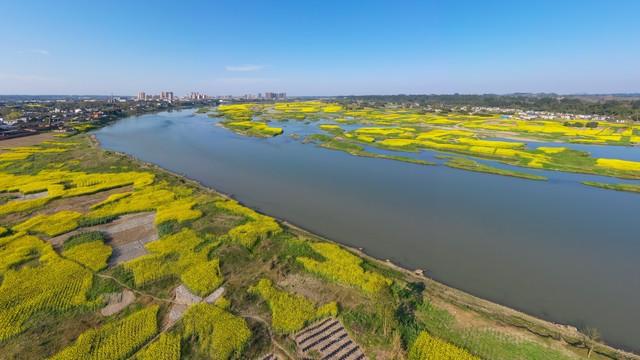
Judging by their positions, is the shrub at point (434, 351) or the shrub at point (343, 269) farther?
the shrub at point (343, 269)

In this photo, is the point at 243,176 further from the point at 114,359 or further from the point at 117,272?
the point at 114,359

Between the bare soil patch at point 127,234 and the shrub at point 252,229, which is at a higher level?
the shrub at point 252,229

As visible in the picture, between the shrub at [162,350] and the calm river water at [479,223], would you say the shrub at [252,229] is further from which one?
the shrub at [162,350]

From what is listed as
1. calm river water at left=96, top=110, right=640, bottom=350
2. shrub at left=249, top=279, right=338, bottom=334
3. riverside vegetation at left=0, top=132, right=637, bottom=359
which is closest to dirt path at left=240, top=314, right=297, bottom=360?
riverside vegetation at left=0, top=132, right=637, bottom=359

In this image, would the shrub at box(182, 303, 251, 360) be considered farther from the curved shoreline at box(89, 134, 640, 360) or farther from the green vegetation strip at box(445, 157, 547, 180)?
the green vegetation strip at box(445, 157, 547, 180)

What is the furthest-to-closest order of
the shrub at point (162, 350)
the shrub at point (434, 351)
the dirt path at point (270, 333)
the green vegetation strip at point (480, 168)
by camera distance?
the green vegetation strip at point (480, 168), the dirt path at point (270, 333), the shrub at point (434, 351), the shrub at point (162, 350)

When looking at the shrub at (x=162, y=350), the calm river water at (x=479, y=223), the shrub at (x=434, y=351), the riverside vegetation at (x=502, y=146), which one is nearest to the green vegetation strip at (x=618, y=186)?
the riverside vegetation at (x=502, y=146)

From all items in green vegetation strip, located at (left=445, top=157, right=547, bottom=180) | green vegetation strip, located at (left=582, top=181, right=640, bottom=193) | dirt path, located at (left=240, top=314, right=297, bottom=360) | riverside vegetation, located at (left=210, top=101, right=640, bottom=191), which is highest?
riverside vegetation, located at (left=210, top=101, right=640, bottom=191)
